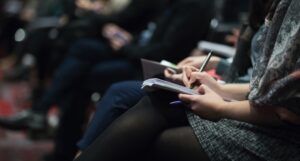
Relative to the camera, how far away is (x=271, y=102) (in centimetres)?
140

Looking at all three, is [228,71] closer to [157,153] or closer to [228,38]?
[157,153]

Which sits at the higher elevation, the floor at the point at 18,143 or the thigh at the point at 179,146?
the thigh at the point at 179,146

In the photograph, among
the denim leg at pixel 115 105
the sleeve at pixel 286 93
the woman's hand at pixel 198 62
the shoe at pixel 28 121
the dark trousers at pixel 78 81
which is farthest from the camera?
the shoe at pixel 28 121

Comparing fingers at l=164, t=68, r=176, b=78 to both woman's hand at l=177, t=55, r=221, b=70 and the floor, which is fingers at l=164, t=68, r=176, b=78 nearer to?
woman's hand at l=177, t=55, r=221, b=70

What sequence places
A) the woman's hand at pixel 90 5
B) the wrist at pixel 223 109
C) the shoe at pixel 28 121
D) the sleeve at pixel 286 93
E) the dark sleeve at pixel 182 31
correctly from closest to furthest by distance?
the sleeve at pixel 286 93 → the wrist at pixel 223 109 → the dark sleeve at pixel 182 31 → the shoe at pixel 28 121 → the woman's hand at pixel 90 5

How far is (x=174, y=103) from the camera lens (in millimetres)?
1593

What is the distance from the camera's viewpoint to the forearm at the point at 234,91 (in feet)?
5.47

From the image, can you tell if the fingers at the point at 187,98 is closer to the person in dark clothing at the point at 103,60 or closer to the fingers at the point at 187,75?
the fingers at the point at 187,75

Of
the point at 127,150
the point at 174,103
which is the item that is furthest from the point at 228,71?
the point at 127,150

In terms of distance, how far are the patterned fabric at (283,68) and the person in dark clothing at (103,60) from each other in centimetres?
132

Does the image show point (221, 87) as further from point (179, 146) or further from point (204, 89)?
point (179, 146)

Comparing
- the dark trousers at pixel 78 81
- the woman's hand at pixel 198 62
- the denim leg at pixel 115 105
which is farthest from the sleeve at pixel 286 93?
the dark trousers at pixel 78 81

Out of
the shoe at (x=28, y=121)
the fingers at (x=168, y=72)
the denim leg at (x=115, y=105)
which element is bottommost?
the shoe at (x=28, y=121)

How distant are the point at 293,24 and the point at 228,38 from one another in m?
1.56
